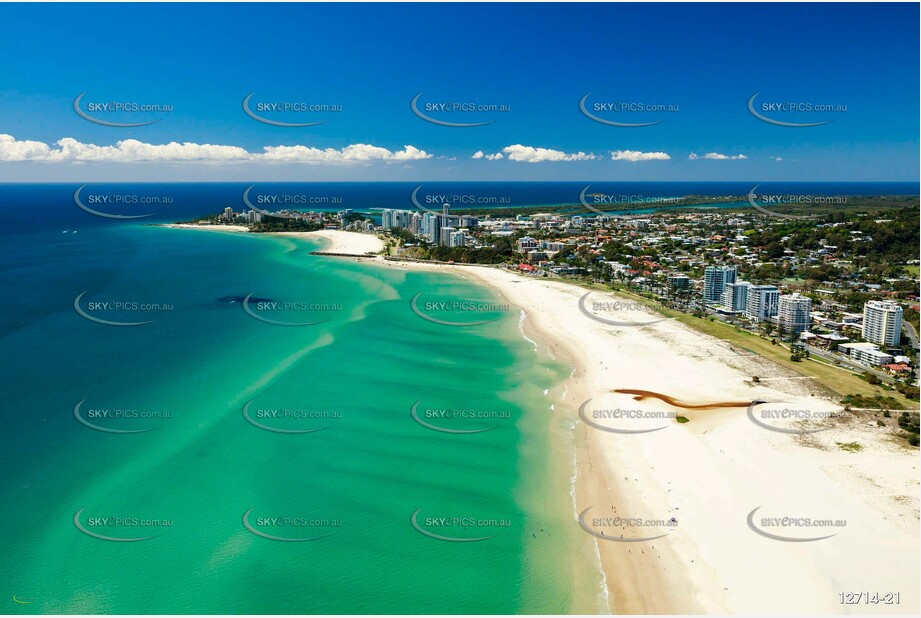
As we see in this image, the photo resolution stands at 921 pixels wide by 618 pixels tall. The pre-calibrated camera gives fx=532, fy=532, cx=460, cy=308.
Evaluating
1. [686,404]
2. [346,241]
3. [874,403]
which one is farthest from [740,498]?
[346,241]

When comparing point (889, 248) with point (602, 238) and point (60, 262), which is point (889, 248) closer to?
point (602, 238)

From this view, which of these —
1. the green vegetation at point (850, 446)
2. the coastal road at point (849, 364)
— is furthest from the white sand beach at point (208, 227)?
the green vegetation at point (850, 446)

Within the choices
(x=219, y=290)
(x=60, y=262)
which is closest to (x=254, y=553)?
(x=219, y=290)

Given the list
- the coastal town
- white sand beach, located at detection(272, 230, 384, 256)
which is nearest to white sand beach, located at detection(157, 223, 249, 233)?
the coastal town

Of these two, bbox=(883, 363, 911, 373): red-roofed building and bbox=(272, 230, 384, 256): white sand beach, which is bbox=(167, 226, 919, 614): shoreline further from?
bbox=(272, 230, 384, 256): white sand beach

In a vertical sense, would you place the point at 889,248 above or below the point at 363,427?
above
